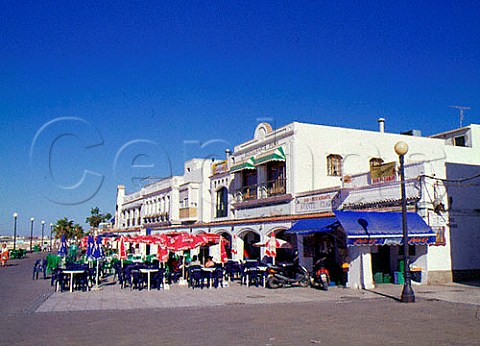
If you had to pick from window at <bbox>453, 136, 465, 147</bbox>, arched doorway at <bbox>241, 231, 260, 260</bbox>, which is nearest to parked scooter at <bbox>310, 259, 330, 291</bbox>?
arched doorway at <bbox>241, 231, 260, 260</bbox>

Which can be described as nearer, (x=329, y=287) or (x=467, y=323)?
(x=467, y=323)

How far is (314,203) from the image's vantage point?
82.3 feet

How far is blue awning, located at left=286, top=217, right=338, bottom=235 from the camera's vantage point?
20.2 metres

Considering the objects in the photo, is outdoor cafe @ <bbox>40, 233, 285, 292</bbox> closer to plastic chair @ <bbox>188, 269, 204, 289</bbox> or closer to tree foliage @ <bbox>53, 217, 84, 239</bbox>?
plastic chair @ <bbox>188, 269, 204, 289</bbox>

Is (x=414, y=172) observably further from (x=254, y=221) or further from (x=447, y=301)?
(x=254, y=221)

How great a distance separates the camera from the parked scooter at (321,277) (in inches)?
755

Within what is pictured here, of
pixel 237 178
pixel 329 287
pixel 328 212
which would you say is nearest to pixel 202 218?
pixel 237 178

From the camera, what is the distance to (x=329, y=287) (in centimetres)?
2012

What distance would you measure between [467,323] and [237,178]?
23.3 meters

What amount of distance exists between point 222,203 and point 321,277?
717 inches

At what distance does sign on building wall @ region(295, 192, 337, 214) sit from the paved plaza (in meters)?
5.72

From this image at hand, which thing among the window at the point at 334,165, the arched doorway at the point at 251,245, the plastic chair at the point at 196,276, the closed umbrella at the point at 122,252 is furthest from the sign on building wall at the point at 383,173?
the arched doorway at the point at 251,245

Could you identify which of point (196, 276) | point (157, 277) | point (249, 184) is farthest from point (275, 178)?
point (157, 277)

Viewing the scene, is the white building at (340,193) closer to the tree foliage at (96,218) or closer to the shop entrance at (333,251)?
the shop entrance at (333,251)
